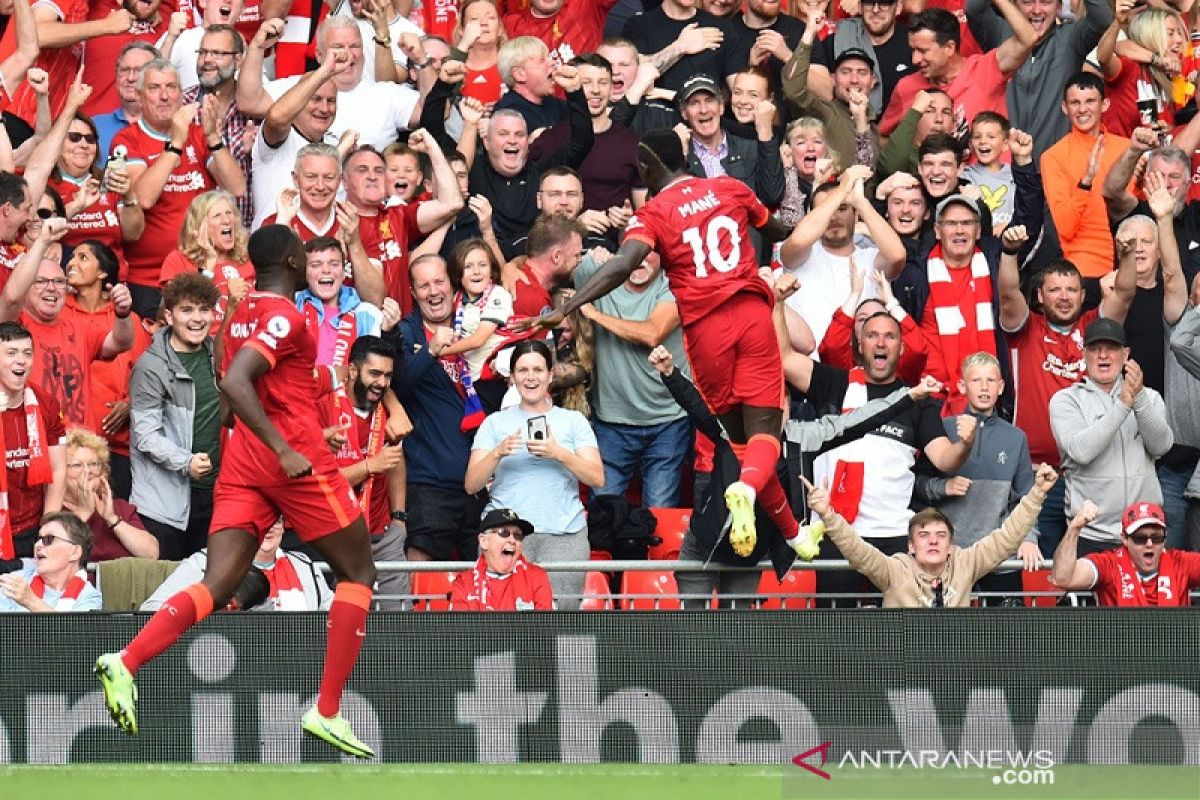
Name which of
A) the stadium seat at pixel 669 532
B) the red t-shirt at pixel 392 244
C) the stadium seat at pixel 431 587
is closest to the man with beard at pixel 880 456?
the stadium seat at pixel 669 532

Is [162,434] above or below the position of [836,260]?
below

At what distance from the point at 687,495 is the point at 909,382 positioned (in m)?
1.50

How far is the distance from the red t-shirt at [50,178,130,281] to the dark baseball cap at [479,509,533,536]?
349 cm

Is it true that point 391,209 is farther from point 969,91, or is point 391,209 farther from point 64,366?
point 969,91

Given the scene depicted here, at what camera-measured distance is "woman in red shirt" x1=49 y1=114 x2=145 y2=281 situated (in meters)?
14.0

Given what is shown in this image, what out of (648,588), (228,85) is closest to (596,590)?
(648,588)

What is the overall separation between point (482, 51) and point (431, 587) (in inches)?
194

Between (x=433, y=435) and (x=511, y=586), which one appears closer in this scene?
(x=511, y=586)

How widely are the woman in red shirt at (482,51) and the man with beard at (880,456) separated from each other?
4.07 meters

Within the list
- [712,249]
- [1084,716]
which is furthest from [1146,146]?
[1084,716]

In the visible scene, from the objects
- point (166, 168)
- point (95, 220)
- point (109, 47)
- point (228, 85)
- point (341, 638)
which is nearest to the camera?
point (341, 638)

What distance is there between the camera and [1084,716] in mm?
10453

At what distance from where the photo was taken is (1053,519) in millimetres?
13430

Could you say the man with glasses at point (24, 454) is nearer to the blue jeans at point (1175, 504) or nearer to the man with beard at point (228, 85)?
the man with beard at point (228, 85)
